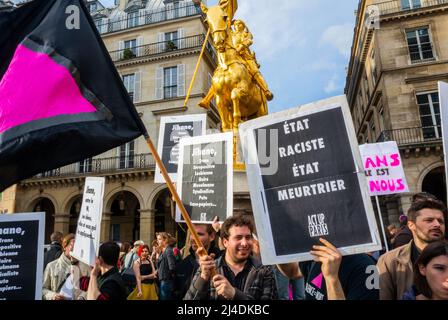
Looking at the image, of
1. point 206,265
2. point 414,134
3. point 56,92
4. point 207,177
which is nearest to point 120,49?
point 414,134

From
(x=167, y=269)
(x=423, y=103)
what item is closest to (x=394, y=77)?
(x=423, y=103)

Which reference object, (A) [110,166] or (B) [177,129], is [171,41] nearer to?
(A) [110,166]

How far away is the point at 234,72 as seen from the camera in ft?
18.5

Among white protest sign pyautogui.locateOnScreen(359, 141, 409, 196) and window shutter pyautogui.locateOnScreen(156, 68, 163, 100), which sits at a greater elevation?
window shutter pyautogui.locateOnScreen(156, 68, 163, 100)

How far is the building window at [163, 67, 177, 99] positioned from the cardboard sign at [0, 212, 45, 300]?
73.2ft

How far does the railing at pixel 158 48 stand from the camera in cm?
2550

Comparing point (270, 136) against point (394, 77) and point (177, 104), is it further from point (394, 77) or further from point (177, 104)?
point (177, 104)

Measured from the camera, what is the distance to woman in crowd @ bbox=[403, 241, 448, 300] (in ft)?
6.38

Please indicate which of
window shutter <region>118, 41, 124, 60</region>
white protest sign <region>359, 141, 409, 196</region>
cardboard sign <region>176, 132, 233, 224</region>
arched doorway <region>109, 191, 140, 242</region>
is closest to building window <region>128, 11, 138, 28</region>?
window shutter <region>118, 41, 124, 60</region>

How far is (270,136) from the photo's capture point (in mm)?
2344

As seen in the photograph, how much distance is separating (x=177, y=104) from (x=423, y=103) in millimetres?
15076

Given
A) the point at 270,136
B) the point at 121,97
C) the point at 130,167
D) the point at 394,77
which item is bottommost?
the point at 270,136

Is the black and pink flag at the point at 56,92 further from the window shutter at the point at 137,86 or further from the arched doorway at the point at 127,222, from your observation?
the arched doorway at the point at 127,222

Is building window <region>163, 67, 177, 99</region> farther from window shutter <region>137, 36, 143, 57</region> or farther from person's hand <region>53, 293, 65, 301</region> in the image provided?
person's hand <region>53, 293, 65, 301</region>
